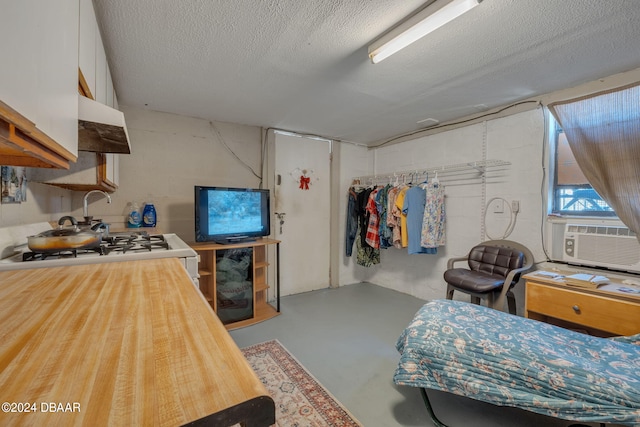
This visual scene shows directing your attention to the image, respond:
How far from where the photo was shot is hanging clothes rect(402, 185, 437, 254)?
10.6 feet

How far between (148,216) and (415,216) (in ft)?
9.78

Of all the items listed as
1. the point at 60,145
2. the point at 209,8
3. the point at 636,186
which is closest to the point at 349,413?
the point at 60,145

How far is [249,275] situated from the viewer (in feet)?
10.0

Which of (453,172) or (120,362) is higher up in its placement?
(453,172)

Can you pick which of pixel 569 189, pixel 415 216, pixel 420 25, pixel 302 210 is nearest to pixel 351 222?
pixel 302 210

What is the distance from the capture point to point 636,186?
198cm

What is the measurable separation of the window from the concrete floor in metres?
1.72

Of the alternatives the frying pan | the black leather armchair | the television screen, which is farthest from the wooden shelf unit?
the black leather armchair

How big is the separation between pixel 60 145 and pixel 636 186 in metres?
3.27

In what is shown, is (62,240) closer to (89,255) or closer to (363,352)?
(89,255)

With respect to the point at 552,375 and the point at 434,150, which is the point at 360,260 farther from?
the point at 552,375

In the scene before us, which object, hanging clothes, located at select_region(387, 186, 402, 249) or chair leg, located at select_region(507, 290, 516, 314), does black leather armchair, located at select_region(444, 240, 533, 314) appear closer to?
chair leg, located at select_region(507, 290, 516, 314)

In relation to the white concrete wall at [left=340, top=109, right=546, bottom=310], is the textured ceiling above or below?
above

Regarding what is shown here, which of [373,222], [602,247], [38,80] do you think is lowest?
[602,247]
